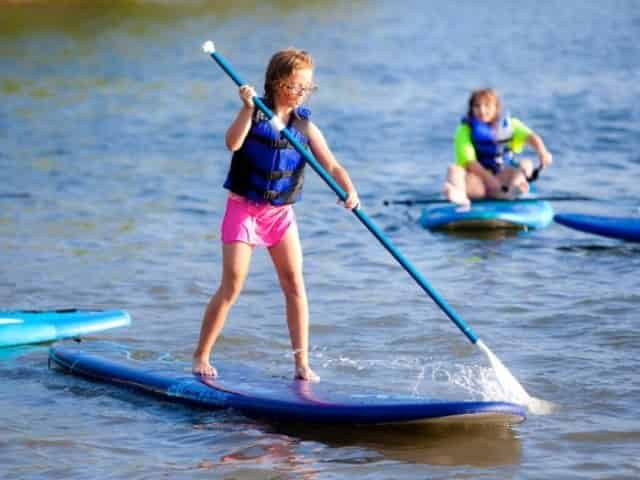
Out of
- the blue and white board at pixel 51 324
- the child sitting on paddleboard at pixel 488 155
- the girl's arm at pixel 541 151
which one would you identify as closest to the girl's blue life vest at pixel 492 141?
the child sitting on paddleboard at pixel 488 155

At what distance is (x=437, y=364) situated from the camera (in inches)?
258

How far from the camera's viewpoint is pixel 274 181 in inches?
221

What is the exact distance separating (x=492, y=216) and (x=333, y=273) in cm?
162

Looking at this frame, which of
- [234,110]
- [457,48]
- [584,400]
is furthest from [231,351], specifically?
[457,48]

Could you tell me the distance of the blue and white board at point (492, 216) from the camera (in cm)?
984

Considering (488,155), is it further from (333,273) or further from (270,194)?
(270,194)

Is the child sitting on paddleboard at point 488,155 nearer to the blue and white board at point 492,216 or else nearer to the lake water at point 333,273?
the blue and white board at point 492,216

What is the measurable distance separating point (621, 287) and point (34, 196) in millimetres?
5661

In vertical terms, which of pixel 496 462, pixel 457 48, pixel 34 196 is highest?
pixel 457 48

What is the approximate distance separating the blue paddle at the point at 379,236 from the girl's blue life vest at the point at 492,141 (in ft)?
14.7

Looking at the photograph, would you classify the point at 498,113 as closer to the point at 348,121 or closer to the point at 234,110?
the point at 348,121

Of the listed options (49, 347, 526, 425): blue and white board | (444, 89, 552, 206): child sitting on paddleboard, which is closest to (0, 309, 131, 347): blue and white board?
(49, 347, 526, 425): blue and white board

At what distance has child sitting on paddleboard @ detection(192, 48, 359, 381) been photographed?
5492 millimetres

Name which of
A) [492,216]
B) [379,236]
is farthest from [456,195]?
[379,236]
